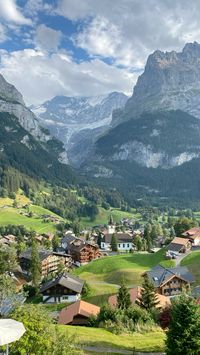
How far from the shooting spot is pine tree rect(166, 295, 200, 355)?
37.9m

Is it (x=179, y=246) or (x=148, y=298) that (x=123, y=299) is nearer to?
(x=148, y=298)

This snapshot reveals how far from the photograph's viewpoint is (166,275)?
102 m

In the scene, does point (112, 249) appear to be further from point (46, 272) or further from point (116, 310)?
point (116, 310)

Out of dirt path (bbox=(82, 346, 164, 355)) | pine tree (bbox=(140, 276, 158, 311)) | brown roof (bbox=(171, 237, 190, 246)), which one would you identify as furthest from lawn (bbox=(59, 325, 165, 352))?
brown roof (bbox=(171, 237, 190, 246))

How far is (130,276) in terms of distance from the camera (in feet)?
364

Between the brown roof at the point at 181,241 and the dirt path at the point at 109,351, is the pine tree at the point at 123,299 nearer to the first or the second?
the dirt path at the point at 109,351

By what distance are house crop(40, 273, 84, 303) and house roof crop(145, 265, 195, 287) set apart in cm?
1672

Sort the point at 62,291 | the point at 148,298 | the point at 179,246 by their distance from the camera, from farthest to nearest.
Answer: the point at 179,246 < the point at 62,291 < the point at 148,298

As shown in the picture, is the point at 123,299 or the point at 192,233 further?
the point at 192,233

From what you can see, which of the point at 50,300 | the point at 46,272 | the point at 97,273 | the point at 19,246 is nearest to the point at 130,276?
the point at 97,273

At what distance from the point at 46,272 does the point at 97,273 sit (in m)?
34.0

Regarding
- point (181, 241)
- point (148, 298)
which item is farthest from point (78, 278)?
point (181, 241)

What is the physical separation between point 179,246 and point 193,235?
14732mm

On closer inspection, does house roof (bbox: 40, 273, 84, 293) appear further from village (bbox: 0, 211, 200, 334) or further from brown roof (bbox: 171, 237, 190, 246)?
brown roof (bbox: 171, 237, 190, 246)
